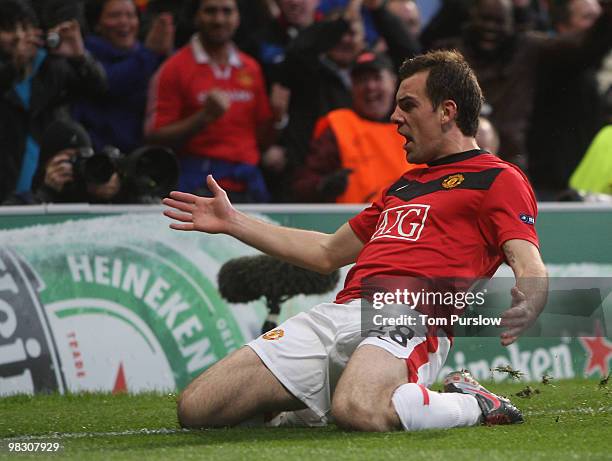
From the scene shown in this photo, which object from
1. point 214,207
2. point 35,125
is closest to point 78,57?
point 35,125

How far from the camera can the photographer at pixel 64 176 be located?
7.52 meters

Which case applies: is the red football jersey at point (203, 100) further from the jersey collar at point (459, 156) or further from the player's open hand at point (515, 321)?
the player's open hand at point (515, 321)

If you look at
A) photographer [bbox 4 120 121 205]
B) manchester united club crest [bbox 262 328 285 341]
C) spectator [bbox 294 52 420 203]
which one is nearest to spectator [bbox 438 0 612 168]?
spectator [bbox 294 52 420 203]

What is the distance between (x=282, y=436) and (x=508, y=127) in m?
5.13

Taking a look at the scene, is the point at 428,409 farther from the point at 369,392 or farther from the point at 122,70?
the point at 122,70

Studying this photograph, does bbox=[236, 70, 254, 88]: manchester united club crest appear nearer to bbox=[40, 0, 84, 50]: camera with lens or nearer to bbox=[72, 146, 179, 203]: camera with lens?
bbox=[40, 0, 84, 50]: camera with lens

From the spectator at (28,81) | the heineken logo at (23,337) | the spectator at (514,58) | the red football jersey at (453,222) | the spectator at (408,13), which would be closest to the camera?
the red football jersey at (453,222)

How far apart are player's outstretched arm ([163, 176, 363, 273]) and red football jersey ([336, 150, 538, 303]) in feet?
1.04

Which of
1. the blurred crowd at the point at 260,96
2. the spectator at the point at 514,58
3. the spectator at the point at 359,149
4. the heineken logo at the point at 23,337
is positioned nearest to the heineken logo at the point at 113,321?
the heineken logo at the point at 23,337

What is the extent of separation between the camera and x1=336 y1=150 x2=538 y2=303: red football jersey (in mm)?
5086

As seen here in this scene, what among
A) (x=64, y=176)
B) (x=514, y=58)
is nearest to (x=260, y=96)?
(x=64, y=176)

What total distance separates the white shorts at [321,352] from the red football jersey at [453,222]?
5.5 inches

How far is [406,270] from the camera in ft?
17.0

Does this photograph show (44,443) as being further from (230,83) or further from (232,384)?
(230,83)
